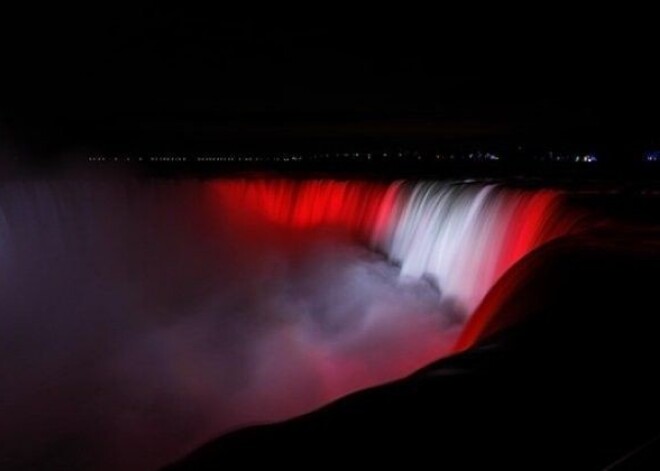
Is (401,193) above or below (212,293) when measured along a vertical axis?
above

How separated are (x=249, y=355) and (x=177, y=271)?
8.34 m

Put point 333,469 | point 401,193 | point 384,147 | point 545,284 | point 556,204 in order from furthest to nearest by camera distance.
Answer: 1. point 384,147
2. point 401,193
3. point 556,204
4. point 545,284
5. point 333,469

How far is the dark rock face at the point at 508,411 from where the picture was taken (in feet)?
8.05

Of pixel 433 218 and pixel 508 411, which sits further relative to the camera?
pixel 433 218

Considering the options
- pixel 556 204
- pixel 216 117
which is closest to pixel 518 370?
pixel 556 204

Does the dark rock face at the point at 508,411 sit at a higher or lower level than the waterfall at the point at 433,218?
higher

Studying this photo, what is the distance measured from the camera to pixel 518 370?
303 centimetres

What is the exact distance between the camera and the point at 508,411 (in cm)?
271

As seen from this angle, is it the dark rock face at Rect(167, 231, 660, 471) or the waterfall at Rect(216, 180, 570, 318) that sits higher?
the dark rock face at Rect(167, 231, 660, 471)

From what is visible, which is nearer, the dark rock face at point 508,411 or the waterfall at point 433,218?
the dark rock face at point 508,411

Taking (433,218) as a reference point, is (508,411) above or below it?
above

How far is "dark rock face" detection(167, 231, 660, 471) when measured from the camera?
2455mm

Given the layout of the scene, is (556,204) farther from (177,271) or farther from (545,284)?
(177,271)

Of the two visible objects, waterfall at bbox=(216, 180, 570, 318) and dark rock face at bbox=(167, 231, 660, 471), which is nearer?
dark rock face at bbox=(167, 231, 660, 471)
